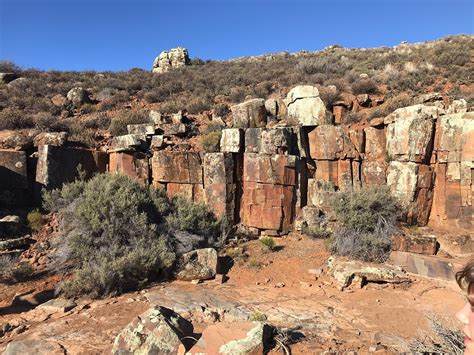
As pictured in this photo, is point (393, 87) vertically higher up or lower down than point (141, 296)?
higher up

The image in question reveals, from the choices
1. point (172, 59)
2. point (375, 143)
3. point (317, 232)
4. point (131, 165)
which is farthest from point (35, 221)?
point (172, 59)

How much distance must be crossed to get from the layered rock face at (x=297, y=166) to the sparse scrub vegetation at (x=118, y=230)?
3.21 ft

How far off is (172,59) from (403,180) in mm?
20173

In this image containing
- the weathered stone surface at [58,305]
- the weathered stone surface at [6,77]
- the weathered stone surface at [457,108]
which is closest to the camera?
the weathered stone surface at [58,305]

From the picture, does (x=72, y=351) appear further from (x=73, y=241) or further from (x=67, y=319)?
(x=73, y=241)

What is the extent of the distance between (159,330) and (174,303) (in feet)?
6.71

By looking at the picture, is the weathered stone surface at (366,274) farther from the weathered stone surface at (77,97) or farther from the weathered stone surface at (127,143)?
the weathered stone surface at (77,97)

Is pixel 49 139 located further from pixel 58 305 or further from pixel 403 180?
pixel 403 180

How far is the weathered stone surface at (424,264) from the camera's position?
8.05 m

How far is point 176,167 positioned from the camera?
1053 centimetres

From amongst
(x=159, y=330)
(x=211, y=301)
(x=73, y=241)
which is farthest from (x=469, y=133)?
(x=73, y=241)

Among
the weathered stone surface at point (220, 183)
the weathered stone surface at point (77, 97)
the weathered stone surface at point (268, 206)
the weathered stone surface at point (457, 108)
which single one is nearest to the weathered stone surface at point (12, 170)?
the weathered stone surface at point (220, 183)

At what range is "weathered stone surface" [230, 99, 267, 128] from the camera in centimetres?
1213

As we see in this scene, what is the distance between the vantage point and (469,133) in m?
9.77
